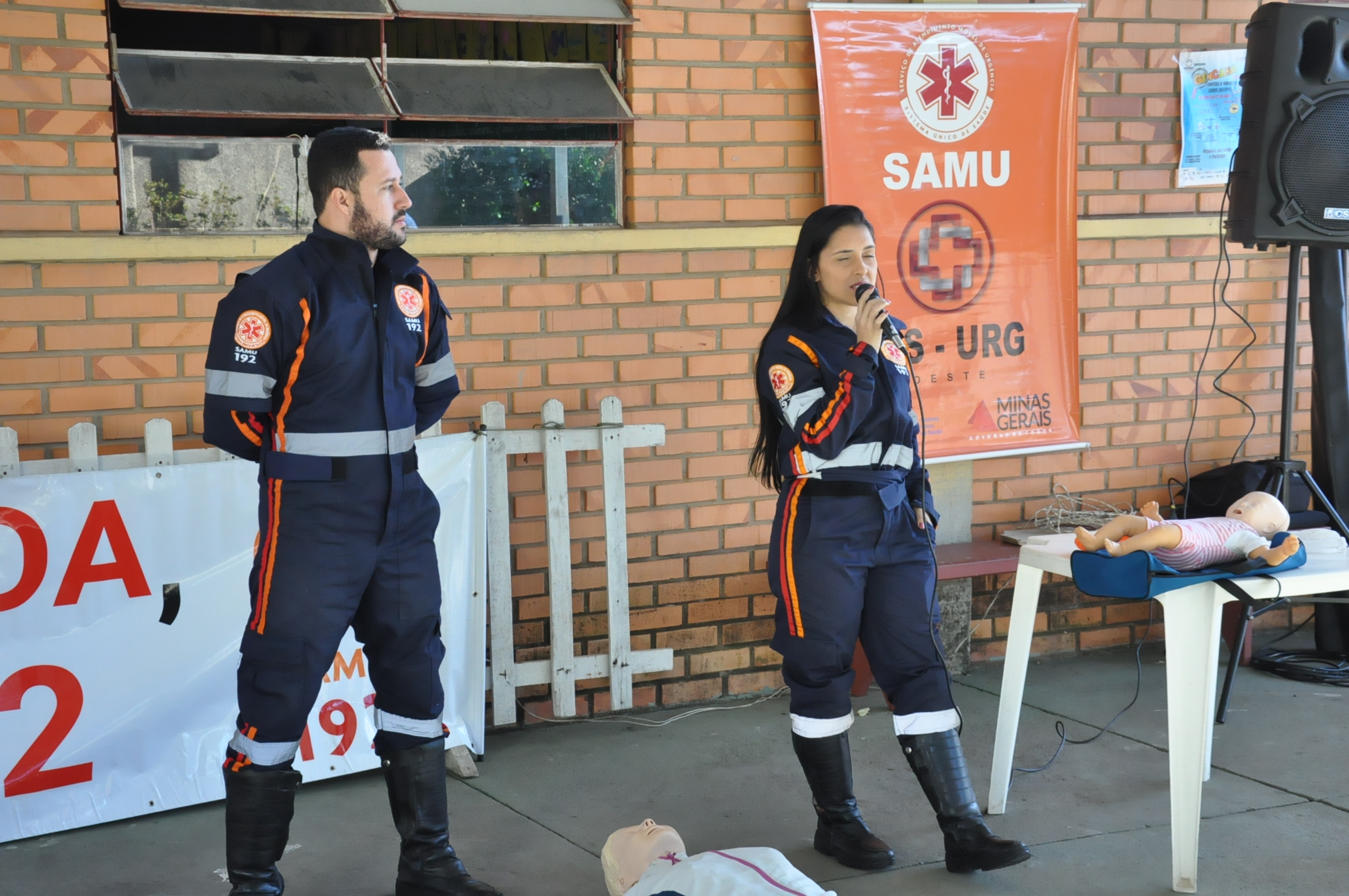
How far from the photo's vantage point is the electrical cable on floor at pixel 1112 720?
4.24 meters

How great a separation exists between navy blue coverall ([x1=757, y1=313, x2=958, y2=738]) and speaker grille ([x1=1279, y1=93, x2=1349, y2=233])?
2.21 m

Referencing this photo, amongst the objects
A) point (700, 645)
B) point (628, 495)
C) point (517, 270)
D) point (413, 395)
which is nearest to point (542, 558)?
point (628, 495)

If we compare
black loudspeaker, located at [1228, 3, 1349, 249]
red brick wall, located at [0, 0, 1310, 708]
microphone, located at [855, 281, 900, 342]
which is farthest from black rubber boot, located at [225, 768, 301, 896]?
black loudspeaker, located at [1228, 3, 1349, 249]

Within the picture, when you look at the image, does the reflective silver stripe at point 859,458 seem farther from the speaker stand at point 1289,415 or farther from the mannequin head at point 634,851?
the speaker stand at point 1289,415

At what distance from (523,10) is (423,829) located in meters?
2.74

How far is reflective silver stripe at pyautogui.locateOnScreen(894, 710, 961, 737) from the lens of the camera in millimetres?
3350

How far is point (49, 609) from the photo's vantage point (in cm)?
366

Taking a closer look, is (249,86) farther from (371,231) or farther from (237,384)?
(237,384)

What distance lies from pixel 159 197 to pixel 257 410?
1.49 metres

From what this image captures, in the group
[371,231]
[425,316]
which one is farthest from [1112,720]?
[371,231]

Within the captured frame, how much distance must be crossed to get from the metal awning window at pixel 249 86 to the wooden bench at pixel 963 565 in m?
2.55

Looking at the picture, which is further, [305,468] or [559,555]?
[559,555]

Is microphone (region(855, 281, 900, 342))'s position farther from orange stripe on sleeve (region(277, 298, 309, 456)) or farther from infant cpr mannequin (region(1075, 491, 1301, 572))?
orange stripe on sleeve (region(277, 298, 309, 456))

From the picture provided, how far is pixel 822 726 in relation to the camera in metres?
3.45
